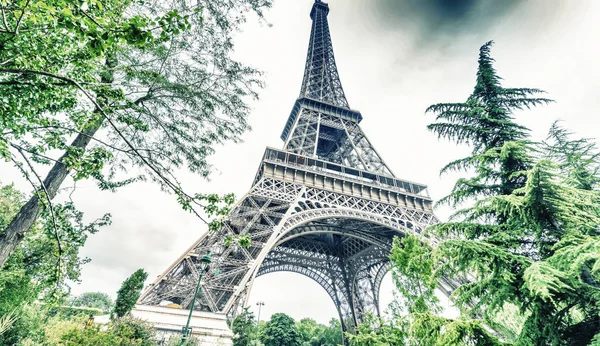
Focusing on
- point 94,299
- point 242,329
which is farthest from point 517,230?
point 94,299

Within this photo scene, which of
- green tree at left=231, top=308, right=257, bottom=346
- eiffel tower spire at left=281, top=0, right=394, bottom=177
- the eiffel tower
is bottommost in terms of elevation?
green tree at left=231, top=308, right=257, bottom=346

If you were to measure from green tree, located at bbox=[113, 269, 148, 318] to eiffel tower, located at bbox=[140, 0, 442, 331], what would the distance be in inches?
99.3

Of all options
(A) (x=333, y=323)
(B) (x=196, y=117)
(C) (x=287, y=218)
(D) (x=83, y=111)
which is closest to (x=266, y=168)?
(C) (x=287, y=218)

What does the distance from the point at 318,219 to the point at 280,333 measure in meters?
23.3

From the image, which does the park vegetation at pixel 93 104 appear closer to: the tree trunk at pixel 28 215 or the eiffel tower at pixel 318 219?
the tree trunk at pixel 28 215

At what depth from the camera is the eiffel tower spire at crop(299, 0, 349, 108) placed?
34.3 meters

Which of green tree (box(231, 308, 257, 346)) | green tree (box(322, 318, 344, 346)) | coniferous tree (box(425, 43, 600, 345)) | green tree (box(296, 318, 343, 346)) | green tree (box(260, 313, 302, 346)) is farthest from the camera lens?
green tree (box(296, 318, 343, 346))

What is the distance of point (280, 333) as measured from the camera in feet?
111

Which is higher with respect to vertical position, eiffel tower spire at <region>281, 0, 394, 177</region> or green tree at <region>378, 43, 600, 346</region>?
eiffel tower spire at <region>281, 0, 394, 177</region>

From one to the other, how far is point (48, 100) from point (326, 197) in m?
17.8

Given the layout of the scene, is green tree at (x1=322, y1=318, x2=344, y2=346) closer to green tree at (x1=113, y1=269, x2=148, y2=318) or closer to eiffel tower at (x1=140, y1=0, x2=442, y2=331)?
eiffel tower at (x1=140, y1=0, x2=442, y2=331)

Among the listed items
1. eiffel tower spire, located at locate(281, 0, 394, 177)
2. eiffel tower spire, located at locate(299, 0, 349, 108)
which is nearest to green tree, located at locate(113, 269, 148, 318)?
eiffel tower spire, located at locate(281, 0, 394, 177)

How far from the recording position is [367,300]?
27.3 m

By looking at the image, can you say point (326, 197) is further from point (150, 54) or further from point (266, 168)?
point (150, 54)
